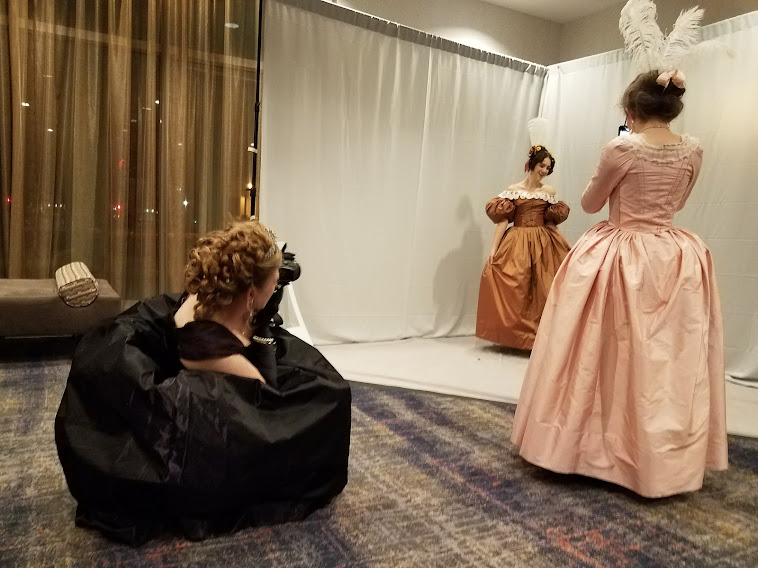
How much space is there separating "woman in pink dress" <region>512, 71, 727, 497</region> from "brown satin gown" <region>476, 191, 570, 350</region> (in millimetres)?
1517

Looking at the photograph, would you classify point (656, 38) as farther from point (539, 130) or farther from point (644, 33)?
point (539, 130)

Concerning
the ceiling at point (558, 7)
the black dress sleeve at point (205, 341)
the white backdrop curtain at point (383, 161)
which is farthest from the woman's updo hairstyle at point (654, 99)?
the ceiling at point (558, 7)

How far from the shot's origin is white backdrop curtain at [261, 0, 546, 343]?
10.8 ft

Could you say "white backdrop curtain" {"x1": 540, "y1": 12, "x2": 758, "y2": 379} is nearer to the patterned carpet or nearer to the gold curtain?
the patterned carpet

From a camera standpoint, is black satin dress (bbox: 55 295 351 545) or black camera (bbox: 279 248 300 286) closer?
black satin dress (bbox: 55 295 351 545)

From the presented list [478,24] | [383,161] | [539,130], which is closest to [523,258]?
[539,130]

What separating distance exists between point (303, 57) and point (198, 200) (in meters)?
1.03

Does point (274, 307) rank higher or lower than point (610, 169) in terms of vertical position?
lower

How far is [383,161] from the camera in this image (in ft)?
11.9

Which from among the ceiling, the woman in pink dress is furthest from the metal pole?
the ceiling

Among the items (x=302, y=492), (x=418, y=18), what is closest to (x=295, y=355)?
(x=302, y=492)

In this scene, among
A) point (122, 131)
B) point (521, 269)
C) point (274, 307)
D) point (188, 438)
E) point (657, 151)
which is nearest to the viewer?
point (188, 438)

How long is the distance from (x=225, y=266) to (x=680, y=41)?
64.9 inches

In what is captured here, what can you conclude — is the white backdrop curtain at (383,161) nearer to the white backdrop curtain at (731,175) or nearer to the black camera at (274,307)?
the white backdrop curtain at (731,175)
